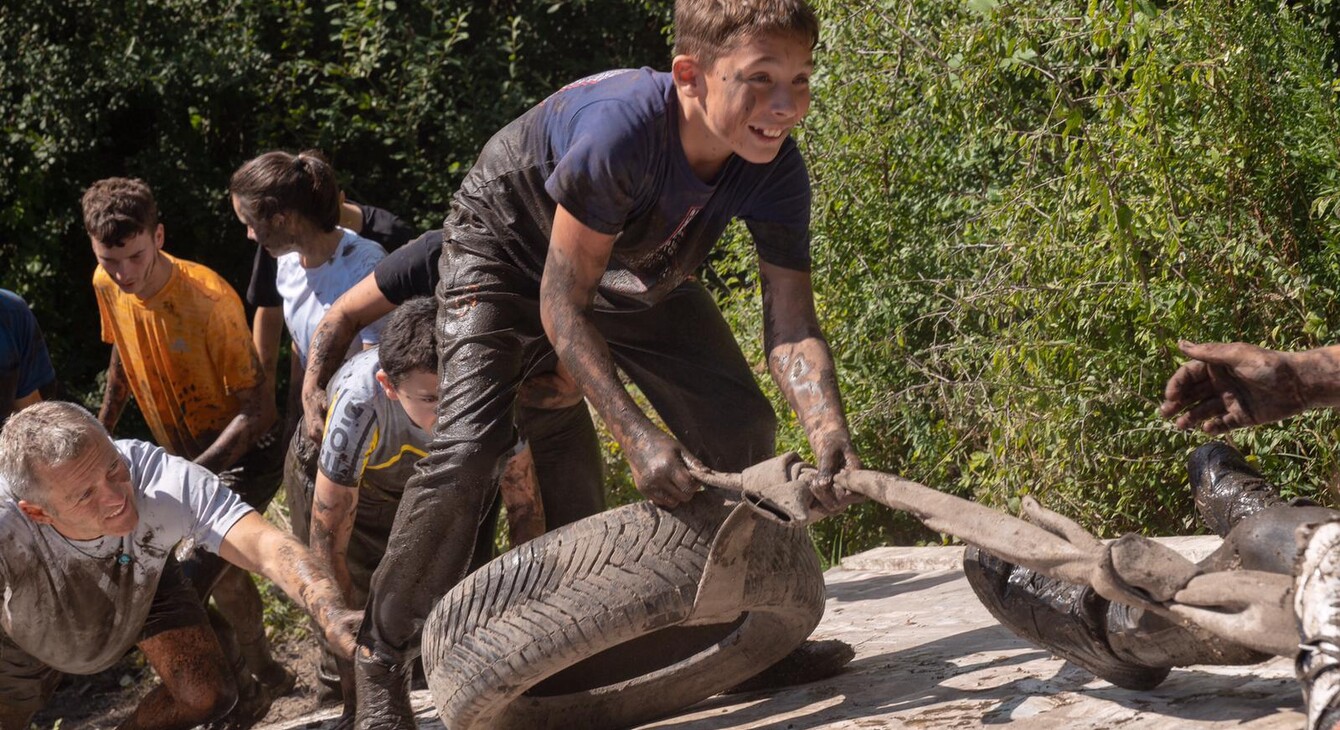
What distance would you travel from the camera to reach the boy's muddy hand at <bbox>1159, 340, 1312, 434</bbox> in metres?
2.89

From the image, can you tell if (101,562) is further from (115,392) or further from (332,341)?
(115,392)

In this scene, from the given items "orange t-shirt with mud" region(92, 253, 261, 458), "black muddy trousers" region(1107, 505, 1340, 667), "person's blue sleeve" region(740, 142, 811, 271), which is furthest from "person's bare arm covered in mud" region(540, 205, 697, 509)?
"orange t-shirt with mud" region(92, 253, 261, 458)

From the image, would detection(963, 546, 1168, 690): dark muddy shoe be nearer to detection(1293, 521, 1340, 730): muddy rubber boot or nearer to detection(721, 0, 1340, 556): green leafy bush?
detection(1293, 521, 1340, 730): muddy rubber boot

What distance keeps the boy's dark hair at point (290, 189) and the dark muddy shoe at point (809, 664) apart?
96.1 inches

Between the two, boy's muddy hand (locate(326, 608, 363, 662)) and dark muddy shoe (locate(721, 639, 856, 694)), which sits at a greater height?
boy's muddy hand (locate(326, 608, 363, 662))

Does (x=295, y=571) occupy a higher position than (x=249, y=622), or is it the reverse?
(x=295, y=571)

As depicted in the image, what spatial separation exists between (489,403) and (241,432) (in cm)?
207

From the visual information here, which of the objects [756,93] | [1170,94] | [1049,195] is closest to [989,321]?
[1049,195]

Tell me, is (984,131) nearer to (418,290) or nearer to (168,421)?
(418,290)

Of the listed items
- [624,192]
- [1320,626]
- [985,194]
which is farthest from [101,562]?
[985,194]

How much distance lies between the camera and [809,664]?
148 inches

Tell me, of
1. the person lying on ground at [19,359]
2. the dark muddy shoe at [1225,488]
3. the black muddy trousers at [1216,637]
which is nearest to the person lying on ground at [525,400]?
the person lying on ground at [19,359]

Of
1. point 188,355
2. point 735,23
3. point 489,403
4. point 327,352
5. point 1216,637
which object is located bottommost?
point 1216,637

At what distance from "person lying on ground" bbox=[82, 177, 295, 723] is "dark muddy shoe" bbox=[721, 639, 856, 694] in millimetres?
2289
